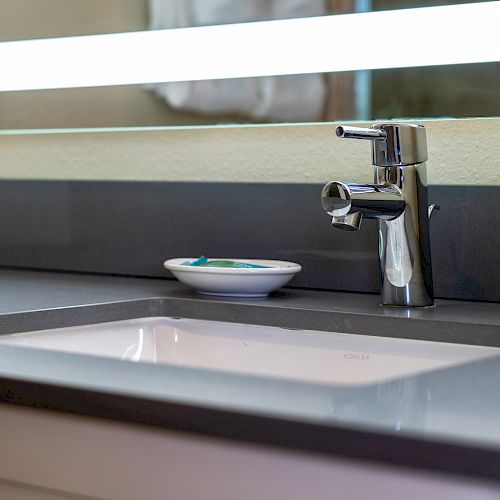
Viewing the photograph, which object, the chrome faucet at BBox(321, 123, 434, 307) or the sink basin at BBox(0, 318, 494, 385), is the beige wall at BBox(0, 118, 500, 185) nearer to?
the chrome faucet at BBox(321, 123, 434, 307)

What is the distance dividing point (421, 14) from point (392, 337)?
476 mm

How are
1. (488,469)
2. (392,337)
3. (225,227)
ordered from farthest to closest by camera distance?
(225,227) → (392,337) → (488,469)

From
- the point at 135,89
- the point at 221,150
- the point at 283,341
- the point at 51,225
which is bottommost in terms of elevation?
the point at 283,341

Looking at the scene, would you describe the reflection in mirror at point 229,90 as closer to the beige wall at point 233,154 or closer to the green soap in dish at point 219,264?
the beige wall at point 233,154

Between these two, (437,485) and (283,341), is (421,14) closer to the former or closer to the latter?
(283,341)

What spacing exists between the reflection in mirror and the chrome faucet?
0.14 meters

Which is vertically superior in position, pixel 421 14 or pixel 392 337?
pixel 421 14

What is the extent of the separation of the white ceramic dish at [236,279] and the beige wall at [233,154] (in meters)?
0.20

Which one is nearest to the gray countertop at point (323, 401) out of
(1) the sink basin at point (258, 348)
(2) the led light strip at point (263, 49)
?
(1) the sink basin at point (258, 348)

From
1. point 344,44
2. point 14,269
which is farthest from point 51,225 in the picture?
point 344,44

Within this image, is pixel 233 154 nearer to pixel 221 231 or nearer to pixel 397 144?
pixel 221 231

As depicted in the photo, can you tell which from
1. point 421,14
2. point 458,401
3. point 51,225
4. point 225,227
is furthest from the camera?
point 51,225

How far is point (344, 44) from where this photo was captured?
1445 millimetres

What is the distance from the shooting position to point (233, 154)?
1.61 m
